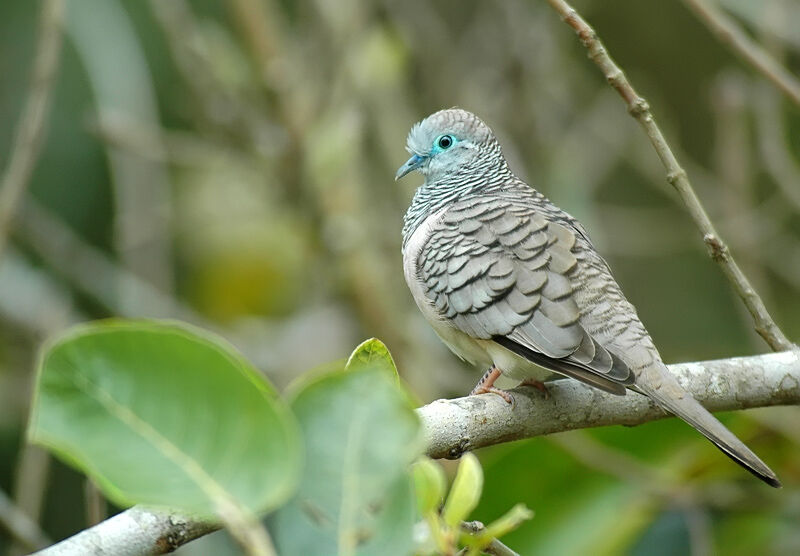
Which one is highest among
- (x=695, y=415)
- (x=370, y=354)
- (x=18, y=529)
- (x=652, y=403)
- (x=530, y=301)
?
(x=530, y=301)

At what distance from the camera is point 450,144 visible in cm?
371

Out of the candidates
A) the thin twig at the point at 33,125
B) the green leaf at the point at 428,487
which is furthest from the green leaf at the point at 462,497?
the thin twig at the point at 33,125

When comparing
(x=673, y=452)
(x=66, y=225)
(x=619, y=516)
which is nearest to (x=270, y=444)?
(x=619, y=516)

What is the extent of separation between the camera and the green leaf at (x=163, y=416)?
4.10 feet

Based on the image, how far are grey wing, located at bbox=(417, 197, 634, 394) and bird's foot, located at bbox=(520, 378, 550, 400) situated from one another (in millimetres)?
116

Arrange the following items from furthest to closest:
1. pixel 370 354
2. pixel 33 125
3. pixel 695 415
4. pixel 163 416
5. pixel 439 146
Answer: pixel 439 146
pixel 33 125
pixel 695 415
pixel 370 354
pixel 163 416

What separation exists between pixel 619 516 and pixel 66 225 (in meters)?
3.97

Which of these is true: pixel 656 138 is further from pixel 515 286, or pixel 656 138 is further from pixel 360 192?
pixel 360 192

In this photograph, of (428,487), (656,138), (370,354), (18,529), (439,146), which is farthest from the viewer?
(439,146)

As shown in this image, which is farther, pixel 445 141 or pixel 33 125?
pixel 445 141

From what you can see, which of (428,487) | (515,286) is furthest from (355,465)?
(515,286)

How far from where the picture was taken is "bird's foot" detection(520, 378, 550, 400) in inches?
112

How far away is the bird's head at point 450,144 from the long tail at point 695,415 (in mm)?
1310

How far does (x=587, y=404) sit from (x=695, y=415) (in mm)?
362
